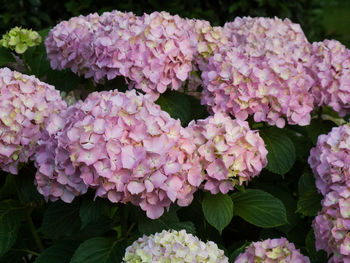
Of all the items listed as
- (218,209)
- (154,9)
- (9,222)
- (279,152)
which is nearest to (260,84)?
(279,152)

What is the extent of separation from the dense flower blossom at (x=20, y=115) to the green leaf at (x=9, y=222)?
0.80 feet

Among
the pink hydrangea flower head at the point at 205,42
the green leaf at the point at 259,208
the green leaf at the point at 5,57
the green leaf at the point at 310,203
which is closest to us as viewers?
the green leaf at the point at 259,208

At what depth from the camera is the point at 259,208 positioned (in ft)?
8.02

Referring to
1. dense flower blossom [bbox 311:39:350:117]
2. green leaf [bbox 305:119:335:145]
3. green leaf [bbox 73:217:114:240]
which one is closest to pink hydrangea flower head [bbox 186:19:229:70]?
dense flower blossom [bbox 311:39:350:117]

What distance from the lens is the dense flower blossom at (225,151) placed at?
7.34ft

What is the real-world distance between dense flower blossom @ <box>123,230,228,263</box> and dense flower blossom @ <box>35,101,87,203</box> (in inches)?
11.3

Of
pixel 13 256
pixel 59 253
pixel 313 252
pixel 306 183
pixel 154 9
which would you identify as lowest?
pixel 154 9

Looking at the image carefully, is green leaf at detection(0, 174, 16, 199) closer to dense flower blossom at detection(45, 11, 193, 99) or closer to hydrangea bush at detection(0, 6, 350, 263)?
hydrangea bush at detection(0, 6, 350, 263)

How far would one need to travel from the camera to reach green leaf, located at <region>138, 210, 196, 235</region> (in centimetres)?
227

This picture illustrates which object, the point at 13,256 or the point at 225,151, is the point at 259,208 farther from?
the point at 13,256

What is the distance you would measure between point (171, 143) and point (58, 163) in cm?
36

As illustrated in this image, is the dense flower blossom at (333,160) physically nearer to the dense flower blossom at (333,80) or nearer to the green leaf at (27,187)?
the dense flower blossom at (333,80)

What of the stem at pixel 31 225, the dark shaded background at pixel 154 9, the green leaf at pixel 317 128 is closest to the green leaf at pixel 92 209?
the stem at pixel 31 225

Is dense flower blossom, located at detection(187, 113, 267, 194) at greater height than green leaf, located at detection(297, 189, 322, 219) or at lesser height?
greater
